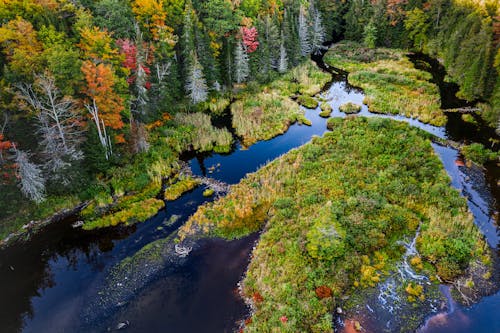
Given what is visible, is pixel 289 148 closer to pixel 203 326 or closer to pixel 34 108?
pixel 203 326

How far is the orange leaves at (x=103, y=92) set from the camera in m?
28.0

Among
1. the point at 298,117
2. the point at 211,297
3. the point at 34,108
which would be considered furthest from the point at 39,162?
the point at 298,117

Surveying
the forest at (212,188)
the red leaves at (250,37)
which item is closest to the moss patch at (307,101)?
the forest at (212,188)

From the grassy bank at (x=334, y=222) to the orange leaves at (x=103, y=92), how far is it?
12.5 m

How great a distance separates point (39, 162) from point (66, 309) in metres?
13.3

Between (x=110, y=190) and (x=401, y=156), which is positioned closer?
(x=110, y=190)

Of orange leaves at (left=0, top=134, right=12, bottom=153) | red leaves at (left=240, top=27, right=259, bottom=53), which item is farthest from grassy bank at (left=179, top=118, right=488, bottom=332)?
red leaves at (left=240, top=27, right=259, bottom=53)

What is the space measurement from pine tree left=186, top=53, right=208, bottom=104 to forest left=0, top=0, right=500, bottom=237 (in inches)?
6.2

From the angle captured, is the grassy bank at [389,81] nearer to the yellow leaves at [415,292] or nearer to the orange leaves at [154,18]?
the yellow leaves at [415,292]

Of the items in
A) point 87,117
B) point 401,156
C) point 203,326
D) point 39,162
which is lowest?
point 203,326

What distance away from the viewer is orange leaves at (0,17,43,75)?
2652cm

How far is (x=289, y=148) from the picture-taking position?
3744 centimetres

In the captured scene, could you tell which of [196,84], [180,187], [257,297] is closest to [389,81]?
[196,84]

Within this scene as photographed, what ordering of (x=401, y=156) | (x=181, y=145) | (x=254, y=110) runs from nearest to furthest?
(x=401, y=156), (x=181, y=145), (x=254, y=110)
